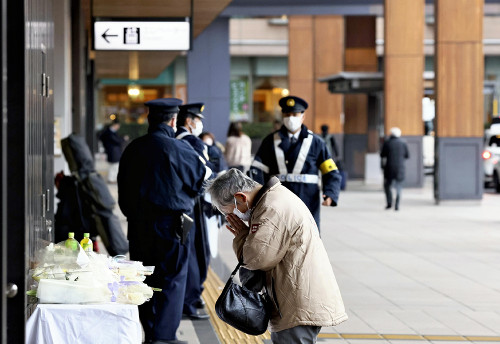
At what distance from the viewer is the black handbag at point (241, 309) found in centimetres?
479

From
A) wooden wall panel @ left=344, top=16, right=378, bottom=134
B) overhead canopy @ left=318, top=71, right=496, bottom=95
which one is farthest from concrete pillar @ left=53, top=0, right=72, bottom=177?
wooden wall panel @ left=344, top=16, right=378, bottom=134

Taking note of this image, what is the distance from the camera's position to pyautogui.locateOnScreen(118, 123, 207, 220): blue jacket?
6922mm

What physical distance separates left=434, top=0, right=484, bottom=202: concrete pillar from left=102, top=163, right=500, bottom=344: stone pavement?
3.01ft

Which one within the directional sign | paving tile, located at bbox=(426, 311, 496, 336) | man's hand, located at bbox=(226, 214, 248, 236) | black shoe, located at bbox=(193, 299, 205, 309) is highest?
the directional sign

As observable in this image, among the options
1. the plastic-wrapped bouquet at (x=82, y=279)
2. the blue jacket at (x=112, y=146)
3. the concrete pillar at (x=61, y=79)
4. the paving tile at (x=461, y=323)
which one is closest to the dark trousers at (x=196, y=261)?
the paving tile at (x=461, y=323)

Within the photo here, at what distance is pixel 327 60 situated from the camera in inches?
1364

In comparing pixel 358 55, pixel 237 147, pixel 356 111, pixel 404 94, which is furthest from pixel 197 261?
pixel 358 55

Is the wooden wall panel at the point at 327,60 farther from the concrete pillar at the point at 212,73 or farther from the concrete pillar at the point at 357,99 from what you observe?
the concrete pillar at the point at 212,73

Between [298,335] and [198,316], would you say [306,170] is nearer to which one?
[198,316]

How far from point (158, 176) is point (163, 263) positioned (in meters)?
0.61

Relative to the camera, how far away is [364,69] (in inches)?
1379

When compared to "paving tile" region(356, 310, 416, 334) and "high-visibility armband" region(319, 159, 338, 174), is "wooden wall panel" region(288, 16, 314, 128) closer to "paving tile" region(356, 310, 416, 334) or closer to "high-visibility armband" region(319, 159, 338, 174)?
"high-visibility armband" region(319, 159, 338, 174)
